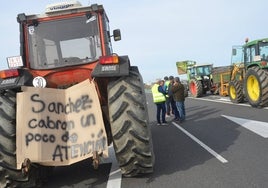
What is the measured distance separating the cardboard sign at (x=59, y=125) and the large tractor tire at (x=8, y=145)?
0.30 feet

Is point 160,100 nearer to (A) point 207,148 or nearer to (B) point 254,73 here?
(B) point 254,73

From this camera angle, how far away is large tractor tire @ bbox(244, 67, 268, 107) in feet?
52.5

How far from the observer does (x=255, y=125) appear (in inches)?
465

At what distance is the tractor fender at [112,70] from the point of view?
6367 mm

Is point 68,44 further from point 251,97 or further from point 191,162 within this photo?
point 251,97

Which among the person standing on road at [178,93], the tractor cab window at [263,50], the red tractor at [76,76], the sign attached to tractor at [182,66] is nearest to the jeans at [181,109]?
the person standing on road at [178,93]

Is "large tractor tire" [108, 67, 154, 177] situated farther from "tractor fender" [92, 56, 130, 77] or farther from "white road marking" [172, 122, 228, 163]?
"white road marking" [172, 122, 228, 163]

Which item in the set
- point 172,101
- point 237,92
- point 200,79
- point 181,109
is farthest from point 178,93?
point 200,79

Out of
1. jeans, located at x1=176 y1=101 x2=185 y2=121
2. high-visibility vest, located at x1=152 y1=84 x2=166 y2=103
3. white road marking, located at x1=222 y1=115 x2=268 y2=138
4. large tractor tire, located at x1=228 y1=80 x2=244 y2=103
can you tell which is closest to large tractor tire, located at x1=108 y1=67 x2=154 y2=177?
white road marking, located at x1=222 y1=115 x2=268 y2=138

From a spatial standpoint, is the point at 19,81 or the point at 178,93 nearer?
the point at 19,81

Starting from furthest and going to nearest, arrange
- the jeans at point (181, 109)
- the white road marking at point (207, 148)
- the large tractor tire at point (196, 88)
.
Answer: the large tractor tire at point (196, 88) → the jeans at point (181, 109) → the white road marking at point (207, 148)

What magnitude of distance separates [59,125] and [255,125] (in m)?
6.90

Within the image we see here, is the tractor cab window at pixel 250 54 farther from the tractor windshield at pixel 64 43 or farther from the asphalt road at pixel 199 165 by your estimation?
the tractor windshield at pixel 64 43

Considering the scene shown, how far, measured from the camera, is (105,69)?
644 centimetres
